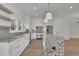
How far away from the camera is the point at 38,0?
39.4 inches

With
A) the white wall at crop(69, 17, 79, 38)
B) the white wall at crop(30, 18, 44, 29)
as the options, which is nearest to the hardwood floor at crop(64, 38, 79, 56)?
the white wall at crop(69, 17, 79, 38)

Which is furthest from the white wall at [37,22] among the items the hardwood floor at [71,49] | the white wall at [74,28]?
the white wall at [74,28]

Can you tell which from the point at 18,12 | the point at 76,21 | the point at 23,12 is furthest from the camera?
the point at 76,21

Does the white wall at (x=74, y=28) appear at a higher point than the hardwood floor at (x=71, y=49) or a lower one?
higher

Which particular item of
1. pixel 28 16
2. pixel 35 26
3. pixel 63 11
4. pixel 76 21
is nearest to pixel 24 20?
pixel 28 16

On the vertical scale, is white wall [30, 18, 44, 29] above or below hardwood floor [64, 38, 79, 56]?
above

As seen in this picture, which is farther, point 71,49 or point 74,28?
point 74,28

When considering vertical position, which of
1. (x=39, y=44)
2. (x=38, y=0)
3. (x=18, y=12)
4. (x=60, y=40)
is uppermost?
(x=18, y=12)

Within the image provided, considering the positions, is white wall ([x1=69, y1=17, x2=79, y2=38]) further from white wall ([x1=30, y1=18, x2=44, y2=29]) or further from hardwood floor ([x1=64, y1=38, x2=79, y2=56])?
white wall ([x1=30, y1=18, x2=44, y2=29])

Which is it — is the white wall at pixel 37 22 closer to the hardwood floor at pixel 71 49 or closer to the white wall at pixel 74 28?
the hardwood floor at pixel 71 49

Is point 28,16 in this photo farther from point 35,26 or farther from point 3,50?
point 3,50

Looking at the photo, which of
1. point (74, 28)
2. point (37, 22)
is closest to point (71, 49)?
point (37, 22)

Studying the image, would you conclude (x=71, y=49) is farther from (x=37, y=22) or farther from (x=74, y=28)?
(x=74, y=28)

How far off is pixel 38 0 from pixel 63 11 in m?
6.06
